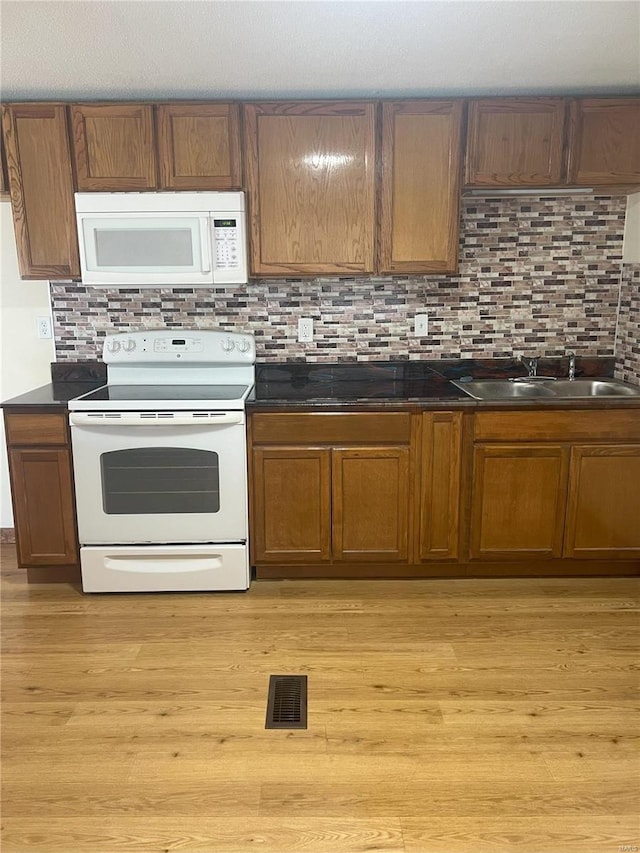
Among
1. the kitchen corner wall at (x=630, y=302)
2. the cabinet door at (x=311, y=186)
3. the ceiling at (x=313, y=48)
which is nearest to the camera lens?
the ceiling at (x=313, y=48)

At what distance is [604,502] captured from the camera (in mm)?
2979

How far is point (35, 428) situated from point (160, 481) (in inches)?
23.7

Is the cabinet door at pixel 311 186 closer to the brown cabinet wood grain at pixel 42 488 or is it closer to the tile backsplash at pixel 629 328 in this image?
the brown cabinet wood grain at pixel 42 488

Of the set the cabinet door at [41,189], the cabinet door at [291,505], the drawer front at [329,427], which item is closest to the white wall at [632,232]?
the drawer front at [329,427]

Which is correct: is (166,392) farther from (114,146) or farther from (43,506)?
(114,146)

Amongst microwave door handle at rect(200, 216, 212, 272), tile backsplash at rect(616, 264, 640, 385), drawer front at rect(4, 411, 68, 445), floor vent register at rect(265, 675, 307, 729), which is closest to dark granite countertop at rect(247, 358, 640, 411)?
tile backsplash at rect(616, 264, 640, 385)

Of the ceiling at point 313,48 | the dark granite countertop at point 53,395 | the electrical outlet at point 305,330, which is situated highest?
the ceiling at point 313,48

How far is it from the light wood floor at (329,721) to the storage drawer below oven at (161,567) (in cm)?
6

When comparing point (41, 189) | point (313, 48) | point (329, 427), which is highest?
point (313, 48)

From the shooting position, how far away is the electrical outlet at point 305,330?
3387 millimetres

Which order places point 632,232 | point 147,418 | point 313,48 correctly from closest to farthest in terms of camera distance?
point 313,48 < point 147,418 < point 632,232

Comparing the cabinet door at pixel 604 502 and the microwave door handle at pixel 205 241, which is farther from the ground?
the microwave door handle at pixel 205 241

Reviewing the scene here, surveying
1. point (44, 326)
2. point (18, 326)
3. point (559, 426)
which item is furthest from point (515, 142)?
point (18, 326)

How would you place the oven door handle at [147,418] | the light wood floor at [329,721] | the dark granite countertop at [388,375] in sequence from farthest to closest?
the dark granite countertop at [388,375] < the oven door handle at [147,418] < the light wood floor at [329,721]
